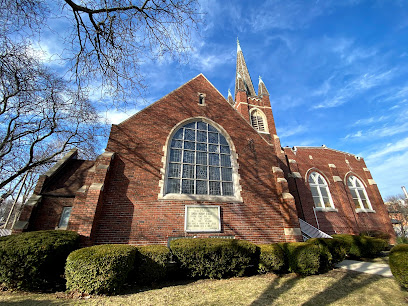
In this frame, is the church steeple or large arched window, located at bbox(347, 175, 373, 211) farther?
the church steeple

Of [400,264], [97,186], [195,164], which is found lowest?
[400,264]

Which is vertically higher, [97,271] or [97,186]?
[97,186]

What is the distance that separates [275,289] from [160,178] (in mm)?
6047

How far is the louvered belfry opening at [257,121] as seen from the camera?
21406 millimetres

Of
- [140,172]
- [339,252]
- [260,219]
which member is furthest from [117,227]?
[339,252]

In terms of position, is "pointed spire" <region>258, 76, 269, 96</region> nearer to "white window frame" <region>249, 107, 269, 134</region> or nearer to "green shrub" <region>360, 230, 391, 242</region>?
"white window frame" <region>249, 107, 269, 134</region>

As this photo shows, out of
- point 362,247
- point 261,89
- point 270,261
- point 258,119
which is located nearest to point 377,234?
point 362,247

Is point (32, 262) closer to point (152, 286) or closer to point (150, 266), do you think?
point (150, 266)

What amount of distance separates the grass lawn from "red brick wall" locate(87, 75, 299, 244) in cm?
280

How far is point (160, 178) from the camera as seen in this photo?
29.6 ft

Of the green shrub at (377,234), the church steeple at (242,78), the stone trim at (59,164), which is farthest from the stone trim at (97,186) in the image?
the green shrub at (377,234)

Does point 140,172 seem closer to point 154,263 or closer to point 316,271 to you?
point 154,263

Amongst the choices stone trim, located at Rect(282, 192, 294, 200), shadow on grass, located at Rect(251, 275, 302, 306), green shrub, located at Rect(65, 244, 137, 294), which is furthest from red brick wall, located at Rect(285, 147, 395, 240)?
green shrub, located at Rect(65, 244, 137, 294)

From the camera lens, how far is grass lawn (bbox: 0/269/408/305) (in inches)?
175
